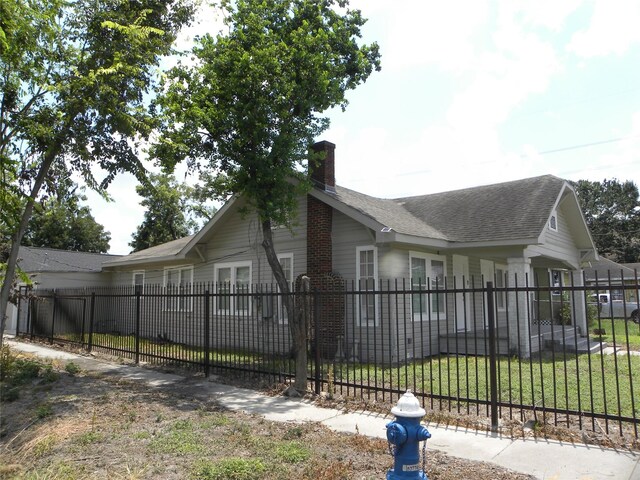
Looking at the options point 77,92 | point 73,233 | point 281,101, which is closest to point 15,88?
point 77,92

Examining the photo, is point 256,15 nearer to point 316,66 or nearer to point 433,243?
point 316,66

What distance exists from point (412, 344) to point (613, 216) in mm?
62880

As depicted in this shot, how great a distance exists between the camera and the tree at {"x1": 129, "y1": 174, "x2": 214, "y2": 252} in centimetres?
3675

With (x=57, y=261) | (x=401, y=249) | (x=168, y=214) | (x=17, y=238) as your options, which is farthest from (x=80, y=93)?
(x=168, y=214)

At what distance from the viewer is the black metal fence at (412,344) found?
636 cm

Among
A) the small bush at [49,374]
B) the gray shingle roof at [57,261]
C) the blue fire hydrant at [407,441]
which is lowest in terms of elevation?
the small bush at [49,374]

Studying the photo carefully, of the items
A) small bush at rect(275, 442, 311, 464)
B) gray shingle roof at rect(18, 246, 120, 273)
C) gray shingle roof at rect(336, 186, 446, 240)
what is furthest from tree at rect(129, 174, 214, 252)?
small bush at rect(275, 442, 311, 464)

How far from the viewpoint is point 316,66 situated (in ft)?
36.4

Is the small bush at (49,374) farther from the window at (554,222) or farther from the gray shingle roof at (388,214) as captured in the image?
the window at (554,222)

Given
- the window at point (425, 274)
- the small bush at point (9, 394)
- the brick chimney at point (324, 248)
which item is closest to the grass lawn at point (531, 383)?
the window at point (425, 274)

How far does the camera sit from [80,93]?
970cm

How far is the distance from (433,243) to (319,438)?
8045 mm

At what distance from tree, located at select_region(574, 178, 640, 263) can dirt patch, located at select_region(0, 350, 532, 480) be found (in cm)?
6080

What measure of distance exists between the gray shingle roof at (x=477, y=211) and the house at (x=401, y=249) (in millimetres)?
40
